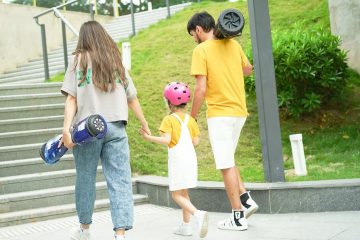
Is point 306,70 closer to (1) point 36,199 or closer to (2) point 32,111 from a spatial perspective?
(2) point 32,111

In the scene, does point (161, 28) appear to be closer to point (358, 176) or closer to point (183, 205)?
point (358, 176)

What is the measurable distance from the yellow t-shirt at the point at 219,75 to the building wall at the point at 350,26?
5.21 metres

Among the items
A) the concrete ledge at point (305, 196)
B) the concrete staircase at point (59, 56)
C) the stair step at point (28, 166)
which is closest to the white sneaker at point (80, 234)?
the concrete ledge at point (305, 196)

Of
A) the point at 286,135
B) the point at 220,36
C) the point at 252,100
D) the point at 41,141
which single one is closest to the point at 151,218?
the point at 220,36

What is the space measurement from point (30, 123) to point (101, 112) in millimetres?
4022

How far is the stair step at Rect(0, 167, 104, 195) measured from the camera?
6.14 m

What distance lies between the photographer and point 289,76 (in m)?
8.00

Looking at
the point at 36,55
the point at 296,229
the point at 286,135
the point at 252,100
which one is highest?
the point at 36,55

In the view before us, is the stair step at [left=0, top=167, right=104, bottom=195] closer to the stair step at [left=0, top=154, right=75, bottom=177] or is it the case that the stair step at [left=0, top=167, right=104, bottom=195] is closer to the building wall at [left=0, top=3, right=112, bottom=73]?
the stair step at [left=0, top=154, right=75, bottom=177]

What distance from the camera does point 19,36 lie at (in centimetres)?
1384

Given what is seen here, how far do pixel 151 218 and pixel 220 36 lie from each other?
193cm

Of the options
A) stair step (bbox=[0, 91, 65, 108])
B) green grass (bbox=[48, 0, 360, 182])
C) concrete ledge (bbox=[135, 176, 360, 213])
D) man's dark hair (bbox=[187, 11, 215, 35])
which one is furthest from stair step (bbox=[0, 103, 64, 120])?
man's dark hair (bbox=[187, 11, 215, 35])

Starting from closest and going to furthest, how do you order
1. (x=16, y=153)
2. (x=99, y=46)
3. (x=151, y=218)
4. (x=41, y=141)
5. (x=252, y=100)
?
(x=99, y=46) < (x=151, y=218) < (x=16, y=153) < (x=41, y=141) < (x=252, y=100)

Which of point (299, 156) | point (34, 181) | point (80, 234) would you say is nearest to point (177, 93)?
point (80, 234)
